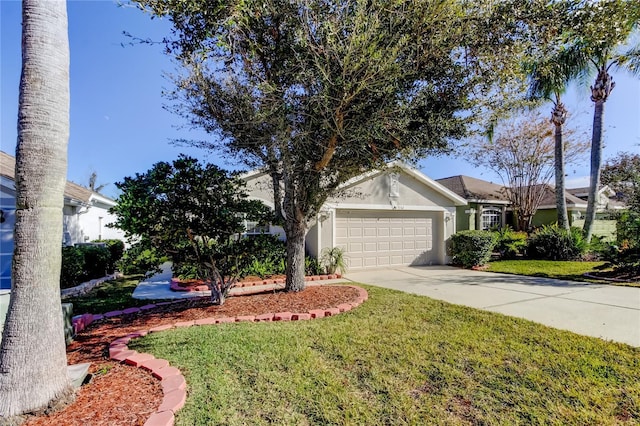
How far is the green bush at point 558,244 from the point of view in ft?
45.3

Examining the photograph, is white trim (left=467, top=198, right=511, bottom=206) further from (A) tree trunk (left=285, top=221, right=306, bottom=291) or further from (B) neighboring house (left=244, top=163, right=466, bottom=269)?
(A) tree trunk (left=285, top=221, right=306, bottom=291)

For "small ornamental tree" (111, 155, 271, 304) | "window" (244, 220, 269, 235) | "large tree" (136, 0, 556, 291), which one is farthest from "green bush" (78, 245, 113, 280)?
"large tree" (136, 0, 556, 291)

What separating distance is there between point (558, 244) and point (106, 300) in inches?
654

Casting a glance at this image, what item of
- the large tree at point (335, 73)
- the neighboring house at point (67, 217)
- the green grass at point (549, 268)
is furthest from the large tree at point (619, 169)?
the neighboring house at point (67, 217)

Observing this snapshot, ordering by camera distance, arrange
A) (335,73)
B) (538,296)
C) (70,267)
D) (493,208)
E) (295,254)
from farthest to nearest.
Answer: (493,208), (70,267), (538,296), (295,254), (335,73)

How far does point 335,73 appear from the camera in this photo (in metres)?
4.87

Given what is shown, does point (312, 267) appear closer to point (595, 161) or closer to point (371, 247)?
point (371, 247)

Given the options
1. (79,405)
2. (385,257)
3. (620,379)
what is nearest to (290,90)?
(79,405)

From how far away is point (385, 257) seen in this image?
12414 mm

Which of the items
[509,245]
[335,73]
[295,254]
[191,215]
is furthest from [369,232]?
[335,73]

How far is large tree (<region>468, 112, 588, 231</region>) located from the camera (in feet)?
57.7

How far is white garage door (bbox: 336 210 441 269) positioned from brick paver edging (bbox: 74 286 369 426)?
495 cm

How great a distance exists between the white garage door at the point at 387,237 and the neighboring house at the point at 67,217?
23.7 feet

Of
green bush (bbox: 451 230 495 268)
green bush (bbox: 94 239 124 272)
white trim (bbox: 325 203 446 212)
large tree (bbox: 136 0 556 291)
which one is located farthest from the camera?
green bush (bbox: 451 230 495 268)
